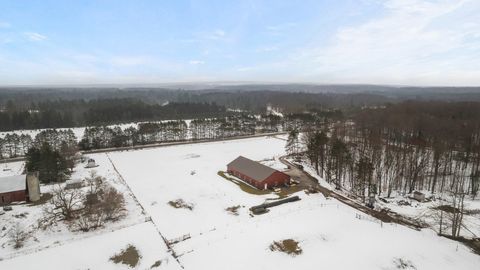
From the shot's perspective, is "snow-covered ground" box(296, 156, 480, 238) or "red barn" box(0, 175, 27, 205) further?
"red barn" box(0, 175, 27, 205)

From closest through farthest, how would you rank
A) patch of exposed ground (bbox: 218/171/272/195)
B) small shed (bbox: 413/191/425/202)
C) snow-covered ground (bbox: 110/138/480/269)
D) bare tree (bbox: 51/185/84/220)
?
1. snow-covered ground (bbox: 110/138/480/269)
2. bare tree (bbox: 51/185/84/220)
3. small shed (bbox: 413/191/425/202)
4. patch of exposed ground (bbox: 218/171/272/195)

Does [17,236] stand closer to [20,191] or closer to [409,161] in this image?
[20,191]

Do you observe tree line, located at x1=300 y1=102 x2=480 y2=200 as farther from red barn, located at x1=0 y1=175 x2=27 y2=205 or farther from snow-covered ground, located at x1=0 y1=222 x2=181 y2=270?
red barn, located at x1=0 y1=175 x2=27 y2=205

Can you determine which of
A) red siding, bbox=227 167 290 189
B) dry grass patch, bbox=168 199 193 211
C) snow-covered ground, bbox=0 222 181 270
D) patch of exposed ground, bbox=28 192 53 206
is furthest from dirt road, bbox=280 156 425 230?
patch of exposed ground, bbox=28 192 53 206

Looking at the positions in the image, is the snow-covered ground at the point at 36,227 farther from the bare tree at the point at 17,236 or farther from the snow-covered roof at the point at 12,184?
the snow-covered roof at the point at 12,184

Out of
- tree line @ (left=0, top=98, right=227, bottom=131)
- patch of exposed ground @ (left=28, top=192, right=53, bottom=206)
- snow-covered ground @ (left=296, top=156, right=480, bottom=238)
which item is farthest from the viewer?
tree line @ (left=0, top=98, right=227, bottom=131)

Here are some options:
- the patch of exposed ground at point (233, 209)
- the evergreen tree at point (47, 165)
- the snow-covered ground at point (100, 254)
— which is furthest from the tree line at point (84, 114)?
the snow-covered ground at point (100, 254)
